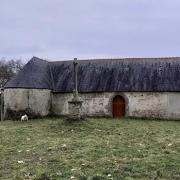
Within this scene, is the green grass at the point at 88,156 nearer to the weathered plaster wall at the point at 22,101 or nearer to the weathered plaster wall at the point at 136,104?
the weathered plaster wall at the point at 22,101

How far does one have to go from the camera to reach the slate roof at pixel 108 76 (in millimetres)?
26719

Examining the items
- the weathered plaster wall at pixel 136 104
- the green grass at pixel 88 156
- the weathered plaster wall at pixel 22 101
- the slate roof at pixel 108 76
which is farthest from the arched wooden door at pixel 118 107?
the green grass at pixel 88 156

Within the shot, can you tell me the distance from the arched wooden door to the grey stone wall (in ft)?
0.84

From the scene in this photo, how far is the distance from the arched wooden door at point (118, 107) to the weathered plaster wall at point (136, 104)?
254 mm

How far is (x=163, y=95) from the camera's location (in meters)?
26.5

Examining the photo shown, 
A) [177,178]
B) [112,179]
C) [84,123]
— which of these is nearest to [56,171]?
[112,179]

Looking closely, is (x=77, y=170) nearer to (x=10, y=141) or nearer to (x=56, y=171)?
(x=56, y=171)

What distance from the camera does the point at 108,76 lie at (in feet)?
92.8

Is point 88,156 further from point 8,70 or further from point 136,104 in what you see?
point 8,70

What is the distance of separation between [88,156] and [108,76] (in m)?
18.2

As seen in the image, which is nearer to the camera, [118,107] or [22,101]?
[22,101]

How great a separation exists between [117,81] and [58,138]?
13950 millimetres

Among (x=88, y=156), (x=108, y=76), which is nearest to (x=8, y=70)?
(x=108, y=76)

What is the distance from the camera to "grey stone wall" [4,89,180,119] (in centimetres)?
2620
